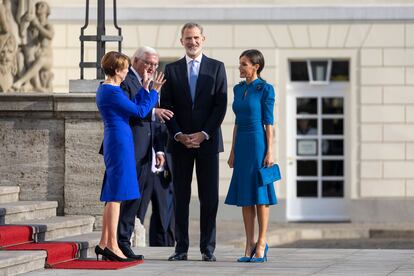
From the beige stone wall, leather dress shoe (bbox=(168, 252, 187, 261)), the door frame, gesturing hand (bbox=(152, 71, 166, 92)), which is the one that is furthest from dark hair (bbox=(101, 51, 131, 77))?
the door frame

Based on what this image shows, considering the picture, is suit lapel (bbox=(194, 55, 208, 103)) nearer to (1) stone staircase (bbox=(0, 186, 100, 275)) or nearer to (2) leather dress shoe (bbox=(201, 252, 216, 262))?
(2) leather dress shoe (bbox=(201, 252, 216, 262))

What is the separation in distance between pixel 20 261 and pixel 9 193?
3.09 meters

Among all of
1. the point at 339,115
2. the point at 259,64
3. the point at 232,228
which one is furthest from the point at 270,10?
the point at 259,64

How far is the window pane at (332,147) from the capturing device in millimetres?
28484

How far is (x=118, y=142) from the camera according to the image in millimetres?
13547

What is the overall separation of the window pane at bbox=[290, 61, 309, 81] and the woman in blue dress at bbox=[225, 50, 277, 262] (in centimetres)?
1452

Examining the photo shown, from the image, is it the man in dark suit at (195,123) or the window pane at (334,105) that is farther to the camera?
the window pane at (334,105)

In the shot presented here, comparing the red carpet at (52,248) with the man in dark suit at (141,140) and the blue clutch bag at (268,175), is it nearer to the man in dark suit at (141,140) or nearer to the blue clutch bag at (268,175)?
the man in dark suit at (141,140)

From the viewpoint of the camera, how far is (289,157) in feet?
93.7

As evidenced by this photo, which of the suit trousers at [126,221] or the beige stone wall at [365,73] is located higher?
the beige stone wall at [365,73]

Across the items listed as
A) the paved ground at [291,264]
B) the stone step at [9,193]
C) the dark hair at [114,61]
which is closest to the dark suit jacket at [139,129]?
the dark hair at [114,61]

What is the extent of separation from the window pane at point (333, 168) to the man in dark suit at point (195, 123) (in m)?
14.5

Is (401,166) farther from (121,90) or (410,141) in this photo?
(121,90)

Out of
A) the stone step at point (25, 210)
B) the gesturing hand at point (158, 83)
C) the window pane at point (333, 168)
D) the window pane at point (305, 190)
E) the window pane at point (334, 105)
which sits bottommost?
the stone step at point (25, 210)
